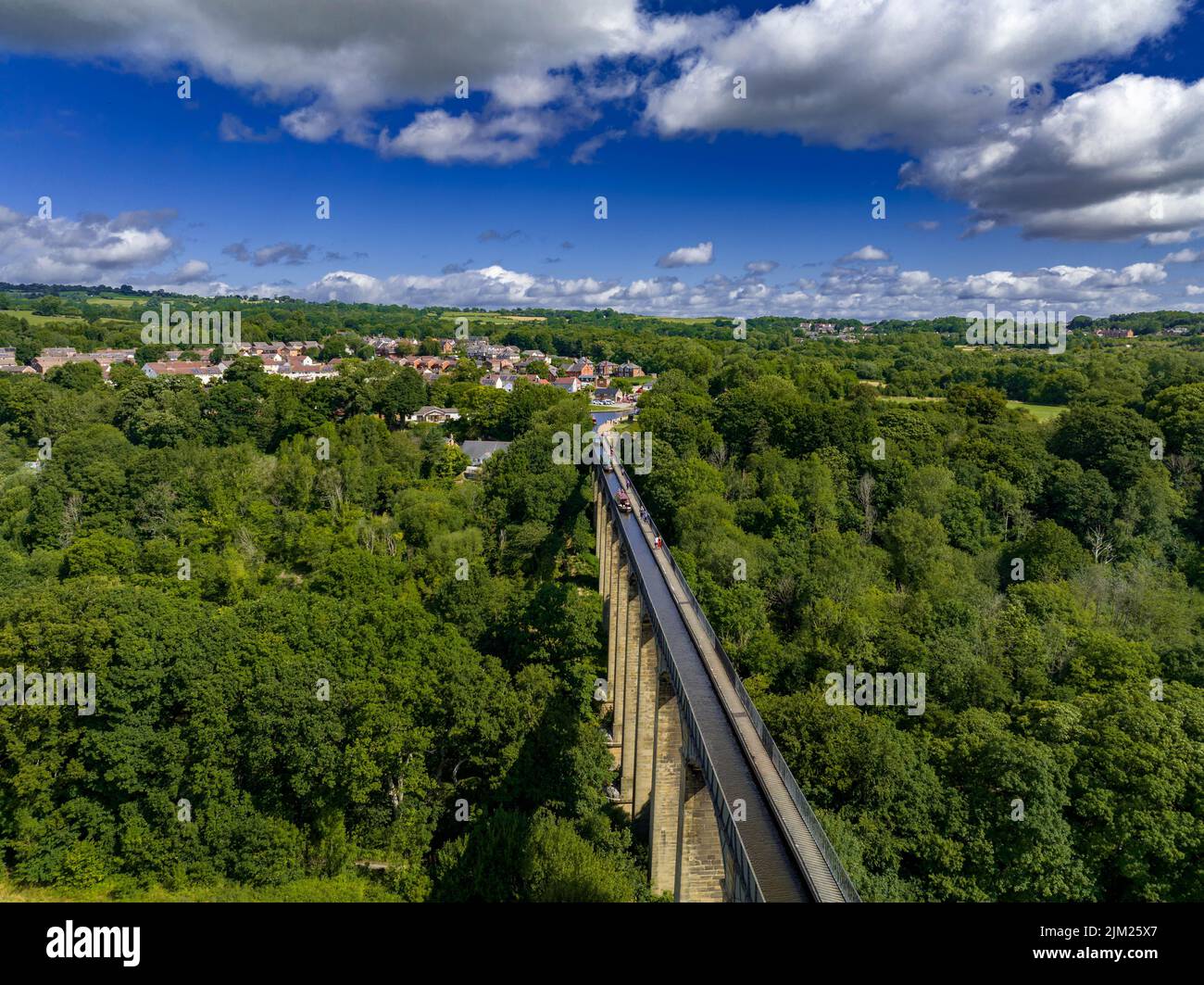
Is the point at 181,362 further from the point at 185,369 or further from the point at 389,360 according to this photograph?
the point at 389,360

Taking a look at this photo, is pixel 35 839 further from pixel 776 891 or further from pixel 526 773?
pixel 776 891

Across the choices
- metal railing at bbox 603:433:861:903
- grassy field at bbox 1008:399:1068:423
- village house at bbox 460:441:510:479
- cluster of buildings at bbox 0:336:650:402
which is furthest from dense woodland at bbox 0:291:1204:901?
cluster of buildings at bbox 0:336:650:402

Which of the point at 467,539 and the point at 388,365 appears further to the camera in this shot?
the point at 388,365

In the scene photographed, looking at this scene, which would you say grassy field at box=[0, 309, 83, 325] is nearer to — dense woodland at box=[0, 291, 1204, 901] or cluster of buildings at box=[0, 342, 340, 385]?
cluster of buildings at box=[0, 342, 340, 385]

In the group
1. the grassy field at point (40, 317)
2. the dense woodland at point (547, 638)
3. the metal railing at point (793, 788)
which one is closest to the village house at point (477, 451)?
the dense woodland at point (547, 638)

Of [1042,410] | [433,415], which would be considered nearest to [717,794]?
[433,415]

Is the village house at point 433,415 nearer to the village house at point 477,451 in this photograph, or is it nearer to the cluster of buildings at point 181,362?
the village house at point 477,451

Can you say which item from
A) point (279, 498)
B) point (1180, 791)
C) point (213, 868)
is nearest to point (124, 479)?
point (279, 498)

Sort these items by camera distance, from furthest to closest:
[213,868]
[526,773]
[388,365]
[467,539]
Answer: [388,365], [467,539], [526,773], [213,868]
